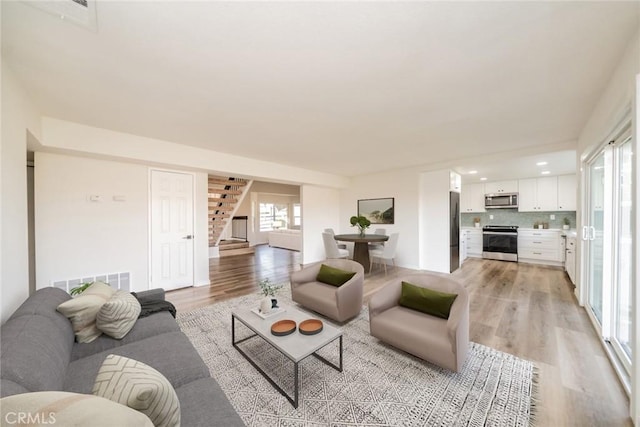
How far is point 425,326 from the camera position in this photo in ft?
6.92

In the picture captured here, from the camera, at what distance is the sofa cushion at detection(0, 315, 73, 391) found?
1.04m

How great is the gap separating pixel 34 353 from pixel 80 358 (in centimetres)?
56

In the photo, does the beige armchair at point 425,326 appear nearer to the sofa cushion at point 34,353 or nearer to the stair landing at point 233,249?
the sofa cushion at point 34,353

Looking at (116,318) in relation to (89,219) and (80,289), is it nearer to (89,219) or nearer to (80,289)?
(80,289)

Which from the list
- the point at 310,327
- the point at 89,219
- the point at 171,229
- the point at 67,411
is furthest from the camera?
the point at 171,229

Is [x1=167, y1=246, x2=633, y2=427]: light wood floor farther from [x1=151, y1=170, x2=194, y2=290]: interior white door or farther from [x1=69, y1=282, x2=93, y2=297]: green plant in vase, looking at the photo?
[x1=69, y1=282, x2=93, y2=297]: green plant in vase

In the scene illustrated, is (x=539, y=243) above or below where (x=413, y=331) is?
above

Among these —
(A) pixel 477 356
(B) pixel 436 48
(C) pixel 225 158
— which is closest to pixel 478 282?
(A) pixel 477 356

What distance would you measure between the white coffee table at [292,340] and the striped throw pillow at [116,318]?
85 centimetres

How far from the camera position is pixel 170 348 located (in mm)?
1671

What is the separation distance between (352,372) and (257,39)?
262 cm

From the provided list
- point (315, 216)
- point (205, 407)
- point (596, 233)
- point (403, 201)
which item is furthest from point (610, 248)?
point (315, 216)

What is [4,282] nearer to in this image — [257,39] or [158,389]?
[158,389]

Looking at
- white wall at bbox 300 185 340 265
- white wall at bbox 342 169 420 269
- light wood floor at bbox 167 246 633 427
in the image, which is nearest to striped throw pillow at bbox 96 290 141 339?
light wood floor at bbox 167 246 633 427
